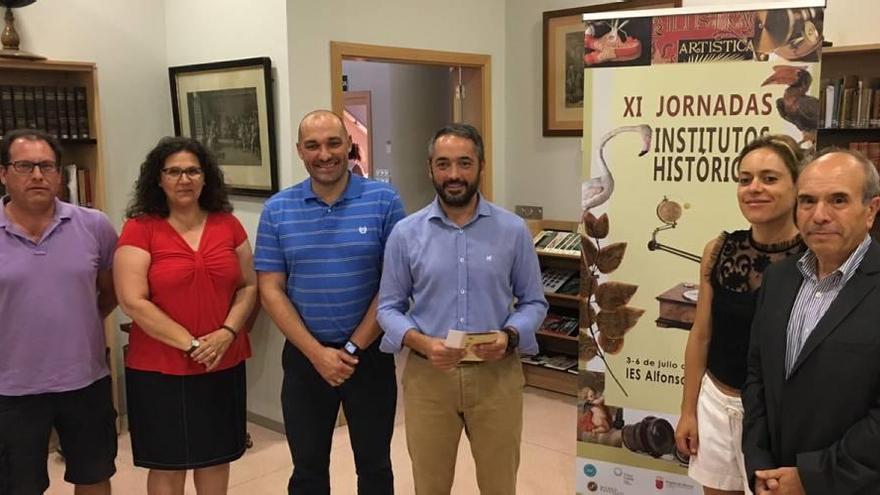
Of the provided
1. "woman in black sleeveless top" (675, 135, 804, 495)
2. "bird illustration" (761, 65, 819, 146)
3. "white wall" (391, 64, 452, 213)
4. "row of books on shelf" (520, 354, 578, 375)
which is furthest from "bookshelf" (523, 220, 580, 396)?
"woman in black sleeveless top" (675, 135, 804, 495)

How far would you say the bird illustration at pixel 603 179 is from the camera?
2688mm

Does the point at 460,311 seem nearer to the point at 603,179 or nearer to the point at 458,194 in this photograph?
the point at 458,194

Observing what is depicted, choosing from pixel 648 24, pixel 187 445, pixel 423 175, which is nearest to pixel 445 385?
pixel 187 445

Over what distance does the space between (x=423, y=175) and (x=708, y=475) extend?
4.16 metres

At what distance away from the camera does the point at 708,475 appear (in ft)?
6.61

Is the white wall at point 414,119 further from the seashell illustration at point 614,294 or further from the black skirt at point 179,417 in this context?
the black skirt at point 179,417

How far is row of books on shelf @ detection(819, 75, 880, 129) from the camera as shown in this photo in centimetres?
389

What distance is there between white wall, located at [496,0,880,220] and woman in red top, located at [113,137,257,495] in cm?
286

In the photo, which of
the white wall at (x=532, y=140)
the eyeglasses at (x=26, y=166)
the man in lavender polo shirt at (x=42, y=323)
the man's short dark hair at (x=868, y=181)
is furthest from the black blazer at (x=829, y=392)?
the white wall at (x=532, y=140)

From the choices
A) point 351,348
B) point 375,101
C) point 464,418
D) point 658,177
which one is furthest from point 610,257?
point 375,101

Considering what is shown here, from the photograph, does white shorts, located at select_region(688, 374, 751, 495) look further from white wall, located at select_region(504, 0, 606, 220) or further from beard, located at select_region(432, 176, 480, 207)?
white wall, located at select_region(504, 0, 606, 220)

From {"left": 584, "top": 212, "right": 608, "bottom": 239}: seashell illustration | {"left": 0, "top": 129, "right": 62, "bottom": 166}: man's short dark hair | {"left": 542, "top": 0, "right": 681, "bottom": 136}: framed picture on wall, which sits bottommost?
{"left": 584, "top": 212, "right": 608, "bottom": 239}: seashell illustration

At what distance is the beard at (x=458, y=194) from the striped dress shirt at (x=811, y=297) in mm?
907

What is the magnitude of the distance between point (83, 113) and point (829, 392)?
3.74 meters
